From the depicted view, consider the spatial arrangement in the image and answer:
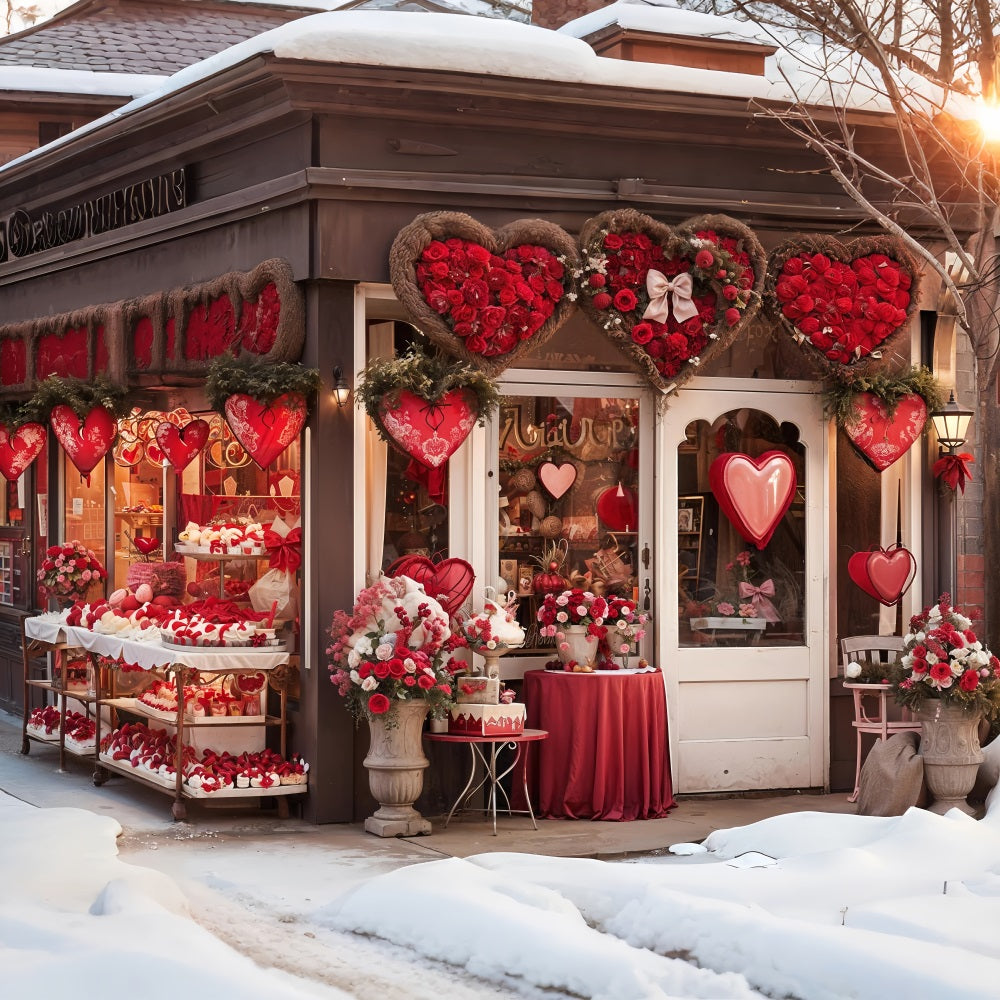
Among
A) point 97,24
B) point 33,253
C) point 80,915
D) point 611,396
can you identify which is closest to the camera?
point 80,915

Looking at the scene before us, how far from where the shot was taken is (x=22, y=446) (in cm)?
1277

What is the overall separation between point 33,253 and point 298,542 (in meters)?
5.00

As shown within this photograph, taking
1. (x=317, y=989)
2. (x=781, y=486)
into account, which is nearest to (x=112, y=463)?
(x=781, y=486)

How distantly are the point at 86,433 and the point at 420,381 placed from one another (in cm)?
358

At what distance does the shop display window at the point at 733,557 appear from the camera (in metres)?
9.93

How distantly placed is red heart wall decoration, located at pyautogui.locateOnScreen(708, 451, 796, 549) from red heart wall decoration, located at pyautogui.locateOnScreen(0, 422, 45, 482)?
5.75 meters

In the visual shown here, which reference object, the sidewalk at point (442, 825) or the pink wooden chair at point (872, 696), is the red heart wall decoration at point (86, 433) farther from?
the pink wooden chair at point (872, 696)

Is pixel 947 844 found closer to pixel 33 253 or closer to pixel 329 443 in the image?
pixel 329 443

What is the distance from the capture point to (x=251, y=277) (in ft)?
30.8

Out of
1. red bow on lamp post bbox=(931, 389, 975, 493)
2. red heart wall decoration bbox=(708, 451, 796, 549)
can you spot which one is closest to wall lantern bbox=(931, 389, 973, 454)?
red bow on lamp post bbox=(931, 389, 975, 493)

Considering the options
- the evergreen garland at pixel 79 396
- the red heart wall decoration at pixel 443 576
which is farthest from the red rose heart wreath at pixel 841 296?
the evergreen garland at pixel 79 396

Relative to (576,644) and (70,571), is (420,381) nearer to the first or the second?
(576,644)

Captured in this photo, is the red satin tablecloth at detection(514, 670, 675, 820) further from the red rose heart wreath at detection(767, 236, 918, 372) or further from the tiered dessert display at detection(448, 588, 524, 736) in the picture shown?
the red rose heart wreath at detection(767, 236, 918, 372)

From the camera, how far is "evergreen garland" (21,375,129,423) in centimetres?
1109
